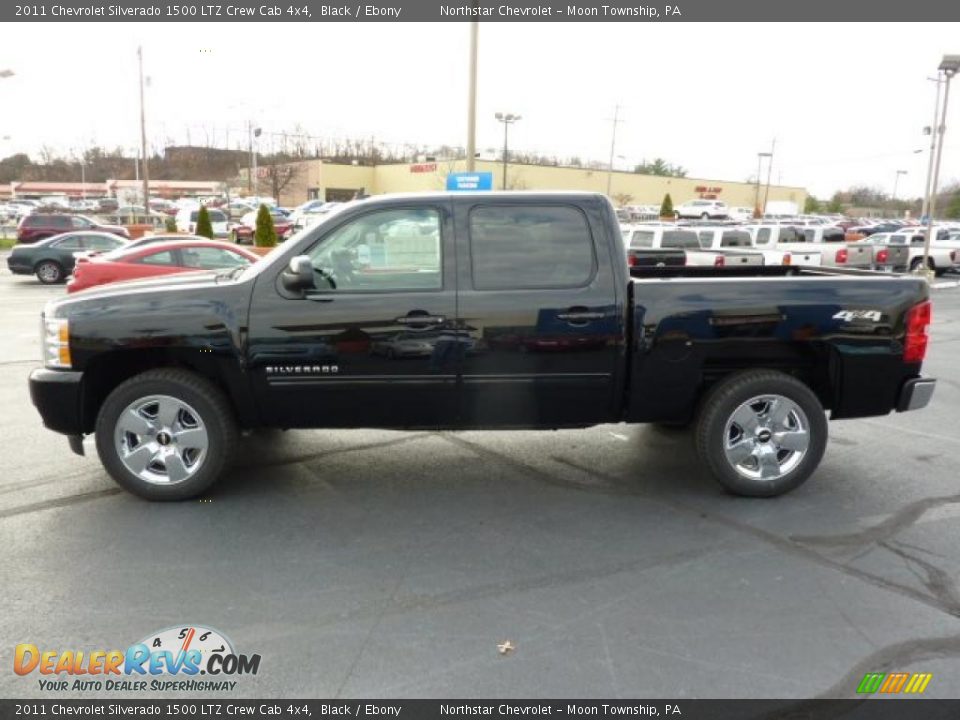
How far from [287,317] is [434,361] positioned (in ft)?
Answer: 3.05

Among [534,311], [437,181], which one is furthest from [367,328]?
[437,181]

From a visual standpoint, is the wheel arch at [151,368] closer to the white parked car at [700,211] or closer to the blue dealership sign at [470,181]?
the blue dealership sign at [470,181]

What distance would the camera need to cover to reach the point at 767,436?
16.3 ft

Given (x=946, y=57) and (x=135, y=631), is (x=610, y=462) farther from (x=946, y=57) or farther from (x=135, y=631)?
(x=946, y=57)

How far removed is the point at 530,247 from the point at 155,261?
1103cm

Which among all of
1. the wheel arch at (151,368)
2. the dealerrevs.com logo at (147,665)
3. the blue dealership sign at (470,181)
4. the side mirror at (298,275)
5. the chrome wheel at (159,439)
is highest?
the blue dealership sign at (470,181)

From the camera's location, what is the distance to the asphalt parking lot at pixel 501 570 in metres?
3.14

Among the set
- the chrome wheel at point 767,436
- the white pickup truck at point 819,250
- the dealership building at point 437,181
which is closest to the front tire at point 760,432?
the chrome wheel at point 767,436

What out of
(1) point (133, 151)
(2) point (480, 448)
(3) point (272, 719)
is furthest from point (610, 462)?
(1) point (133, 151)

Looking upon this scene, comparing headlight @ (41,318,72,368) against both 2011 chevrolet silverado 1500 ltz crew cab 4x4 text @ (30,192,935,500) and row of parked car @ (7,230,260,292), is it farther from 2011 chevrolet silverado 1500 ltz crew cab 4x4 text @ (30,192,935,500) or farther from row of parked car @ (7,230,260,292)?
row of parked car @ (7,230,260,292)

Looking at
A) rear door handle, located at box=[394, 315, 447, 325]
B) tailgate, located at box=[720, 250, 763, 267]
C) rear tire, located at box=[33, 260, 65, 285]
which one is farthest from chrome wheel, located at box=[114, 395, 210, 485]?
rear tire, located at box=[33, 260, 65, 285]

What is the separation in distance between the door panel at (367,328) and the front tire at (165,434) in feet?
1.13

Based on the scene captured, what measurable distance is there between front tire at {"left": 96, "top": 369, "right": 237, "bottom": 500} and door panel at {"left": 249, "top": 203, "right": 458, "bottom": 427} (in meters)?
0.34

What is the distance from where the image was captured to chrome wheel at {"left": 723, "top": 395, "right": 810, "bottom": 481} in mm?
4935
